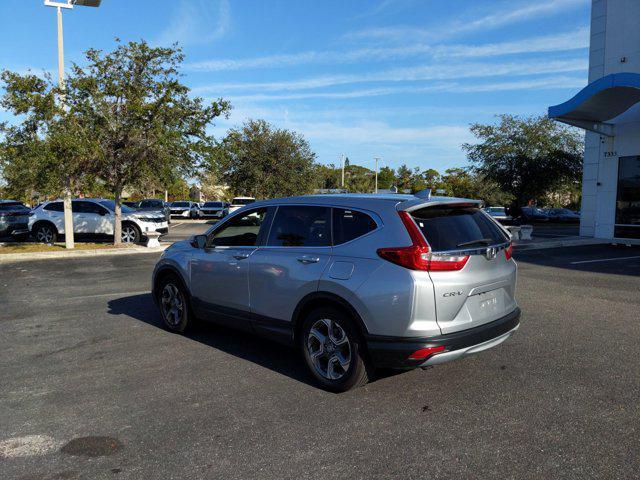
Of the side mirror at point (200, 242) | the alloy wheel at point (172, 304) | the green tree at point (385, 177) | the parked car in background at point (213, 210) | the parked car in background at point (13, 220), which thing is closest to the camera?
the side mirror at point (200, 242)

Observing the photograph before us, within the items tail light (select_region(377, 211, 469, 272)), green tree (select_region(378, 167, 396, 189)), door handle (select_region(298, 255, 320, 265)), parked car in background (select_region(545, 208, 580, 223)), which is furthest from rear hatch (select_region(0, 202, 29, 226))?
green tree (select_region(378, 167, 396, 189))

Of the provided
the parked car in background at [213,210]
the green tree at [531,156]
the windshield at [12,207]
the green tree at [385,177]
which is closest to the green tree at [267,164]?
the parked car in background at [213,210]

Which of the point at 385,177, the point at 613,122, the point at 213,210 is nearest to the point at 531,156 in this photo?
the point at 613,122

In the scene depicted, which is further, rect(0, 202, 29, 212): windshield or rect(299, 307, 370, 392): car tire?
rect(0, 202, 29, 212): windshield

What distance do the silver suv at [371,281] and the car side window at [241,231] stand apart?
0.08 ft

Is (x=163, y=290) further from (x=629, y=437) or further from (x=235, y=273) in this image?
(x=629, y=437)

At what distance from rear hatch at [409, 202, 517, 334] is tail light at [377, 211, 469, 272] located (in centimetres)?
3

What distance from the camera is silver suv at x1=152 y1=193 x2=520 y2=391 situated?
3953 mm

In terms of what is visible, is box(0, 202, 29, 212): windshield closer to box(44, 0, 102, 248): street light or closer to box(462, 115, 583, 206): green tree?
box(44, 0, 102, 248): street light

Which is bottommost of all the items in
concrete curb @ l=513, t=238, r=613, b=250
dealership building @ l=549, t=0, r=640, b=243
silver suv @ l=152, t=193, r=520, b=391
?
concrete curb @ l=513, t=238, r=613, b=250

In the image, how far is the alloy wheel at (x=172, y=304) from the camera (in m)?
6.31

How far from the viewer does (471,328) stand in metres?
4.14

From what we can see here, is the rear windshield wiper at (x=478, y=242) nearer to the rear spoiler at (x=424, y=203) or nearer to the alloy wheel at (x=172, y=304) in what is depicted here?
the rear spoiler at (x=424, y=203)

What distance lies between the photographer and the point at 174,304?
6406 millimetres
